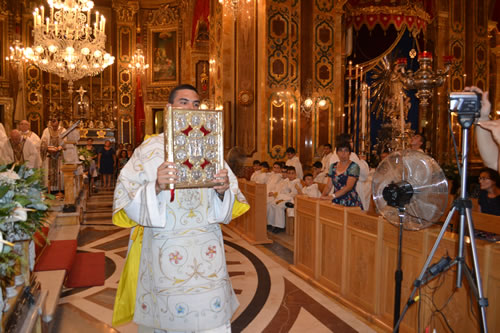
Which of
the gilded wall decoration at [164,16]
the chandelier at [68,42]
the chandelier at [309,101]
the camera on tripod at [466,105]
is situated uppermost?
the gilded wall decoration at [164,16]

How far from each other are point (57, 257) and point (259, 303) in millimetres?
2688

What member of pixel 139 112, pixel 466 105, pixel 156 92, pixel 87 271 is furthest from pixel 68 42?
pixel 156 92

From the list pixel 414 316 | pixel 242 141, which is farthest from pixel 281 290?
pixel 242 141

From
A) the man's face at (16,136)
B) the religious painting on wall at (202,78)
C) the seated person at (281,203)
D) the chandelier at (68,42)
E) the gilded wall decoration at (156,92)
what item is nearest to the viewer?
the seated person at (281,203)

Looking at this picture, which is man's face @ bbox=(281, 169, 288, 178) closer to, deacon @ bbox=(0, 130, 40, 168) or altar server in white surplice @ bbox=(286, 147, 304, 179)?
altar server in white surplice @ bbox=(286, 147, 304, 179)

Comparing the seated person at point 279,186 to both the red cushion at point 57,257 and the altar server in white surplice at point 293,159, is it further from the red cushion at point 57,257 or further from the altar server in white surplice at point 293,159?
the red cushion at point 57,257

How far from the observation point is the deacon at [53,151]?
9.14 metres

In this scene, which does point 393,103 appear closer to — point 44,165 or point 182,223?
point 44,165

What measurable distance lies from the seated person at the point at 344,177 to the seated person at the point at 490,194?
5.03 ft

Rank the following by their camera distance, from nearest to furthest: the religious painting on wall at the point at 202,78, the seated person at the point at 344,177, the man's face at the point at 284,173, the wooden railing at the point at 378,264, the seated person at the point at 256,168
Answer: the wooden railing at the point at 378,264 → the seated person at the point at 344,177 → the man's face at the point at 284,173 → the seated person at the point at 256,168 → the religious painting on wall at the point at 202,78

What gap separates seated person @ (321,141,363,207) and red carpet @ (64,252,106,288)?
125 inches

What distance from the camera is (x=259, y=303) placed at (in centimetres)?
440

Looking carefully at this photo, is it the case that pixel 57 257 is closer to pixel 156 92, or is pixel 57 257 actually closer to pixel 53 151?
pixel 53 151

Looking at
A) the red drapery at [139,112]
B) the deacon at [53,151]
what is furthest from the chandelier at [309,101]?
the red drapery at [139,112]
